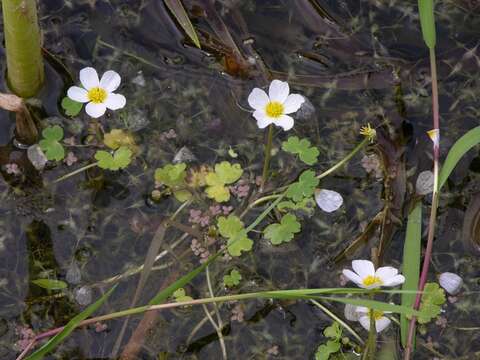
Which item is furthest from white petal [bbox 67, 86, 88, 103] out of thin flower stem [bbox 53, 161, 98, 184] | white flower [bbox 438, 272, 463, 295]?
white flower [bbox 438, 272, 463, 295]

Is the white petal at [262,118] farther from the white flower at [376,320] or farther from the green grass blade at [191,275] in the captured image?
the white flower at [376,320]

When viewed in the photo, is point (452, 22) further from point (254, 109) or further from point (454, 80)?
point (254, 109)

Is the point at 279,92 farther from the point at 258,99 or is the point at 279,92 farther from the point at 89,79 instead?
the point at 89,79

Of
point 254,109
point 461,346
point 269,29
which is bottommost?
point 461,346

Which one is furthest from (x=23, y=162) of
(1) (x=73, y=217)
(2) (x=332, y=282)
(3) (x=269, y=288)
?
(2) (x=332, y=282)

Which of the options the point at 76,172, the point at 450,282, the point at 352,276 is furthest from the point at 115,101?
the point at 450,282

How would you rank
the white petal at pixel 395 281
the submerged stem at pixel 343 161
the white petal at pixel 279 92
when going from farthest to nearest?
1. the submerged stem at pixel 343 161
2. the white petal at pixel 279 92
3. the white petal at pixel 395 281

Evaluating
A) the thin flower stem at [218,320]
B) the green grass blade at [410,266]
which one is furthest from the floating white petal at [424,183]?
the thin flower stem at [218,320]
